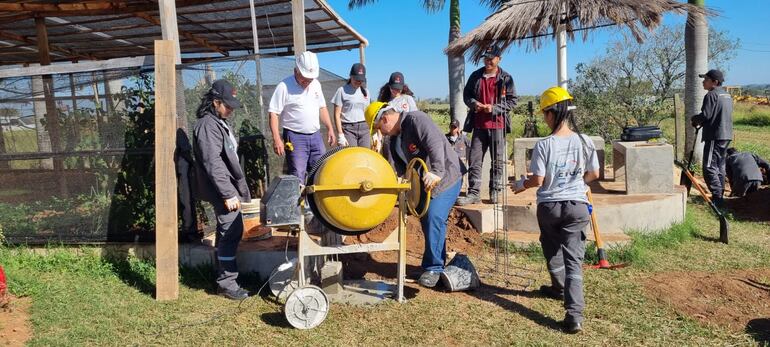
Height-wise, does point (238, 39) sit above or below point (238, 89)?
above

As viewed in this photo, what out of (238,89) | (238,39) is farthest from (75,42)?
(238,89)

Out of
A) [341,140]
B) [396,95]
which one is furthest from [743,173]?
[341,140]

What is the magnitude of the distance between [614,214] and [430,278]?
2544mm

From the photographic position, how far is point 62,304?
4324 mm

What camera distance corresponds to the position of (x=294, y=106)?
5.51 meters

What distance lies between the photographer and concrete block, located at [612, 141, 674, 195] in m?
6.56

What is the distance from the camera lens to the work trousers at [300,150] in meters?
5.56

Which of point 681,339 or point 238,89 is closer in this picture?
point 681,339

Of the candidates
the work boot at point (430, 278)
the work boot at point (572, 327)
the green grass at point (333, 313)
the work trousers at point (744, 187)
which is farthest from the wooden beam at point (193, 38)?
the work trousers at point (744, 187)

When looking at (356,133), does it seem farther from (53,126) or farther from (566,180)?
(566,180)

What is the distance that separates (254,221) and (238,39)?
28.7ft

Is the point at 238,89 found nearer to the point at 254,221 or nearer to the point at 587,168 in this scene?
the point at 254,221

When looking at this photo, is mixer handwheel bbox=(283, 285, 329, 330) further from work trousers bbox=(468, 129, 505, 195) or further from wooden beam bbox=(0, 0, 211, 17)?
wooden beam bbox=(0, 0, 211, 17)

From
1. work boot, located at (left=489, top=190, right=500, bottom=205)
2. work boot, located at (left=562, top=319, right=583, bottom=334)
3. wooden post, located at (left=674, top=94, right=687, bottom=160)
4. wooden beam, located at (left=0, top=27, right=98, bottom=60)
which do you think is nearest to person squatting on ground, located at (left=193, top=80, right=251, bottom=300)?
work boot, located at (left=562, top=319, right=583, bottom=334)
